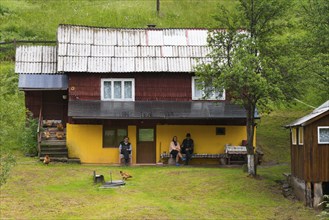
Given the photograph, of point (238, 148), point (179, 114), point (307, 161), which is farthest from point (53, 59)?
point (307, 161)

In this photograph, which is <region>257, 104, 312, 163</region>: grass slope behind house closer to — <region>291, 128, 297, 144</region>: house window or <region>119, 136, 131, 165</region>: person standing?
<region>291, 128, 297, 144</region>: house window

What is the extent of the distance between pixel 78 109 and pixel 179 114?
521 centimetres

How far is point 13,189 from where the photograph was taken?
25.5 meters

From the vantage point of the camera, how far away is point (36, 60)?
36.5 metres

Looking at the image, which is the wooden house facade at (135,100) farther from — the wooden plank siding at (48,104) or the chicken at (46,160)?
the chicken at (46,160)

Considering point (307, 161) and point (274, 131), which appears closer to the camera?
point (307, 161)

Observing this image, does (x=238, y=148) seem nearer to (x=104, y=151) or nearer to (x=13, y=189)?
(x=104, y=151)

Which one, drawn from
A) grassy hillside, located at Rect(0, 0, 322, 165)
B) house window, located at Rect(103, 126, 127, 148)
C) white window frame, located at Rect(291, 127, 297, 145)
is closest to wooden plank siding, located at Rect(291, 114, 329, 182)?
white window frame, located at Rect(291, 127, 297, 145)

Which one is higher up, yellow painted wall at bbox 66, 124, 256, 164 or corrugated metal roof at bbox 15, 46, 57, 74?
corrugated metal roof at bbox 15, 46, 57, 74

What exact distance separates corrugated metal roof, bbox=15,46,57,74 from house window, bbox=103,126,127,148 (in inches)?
191

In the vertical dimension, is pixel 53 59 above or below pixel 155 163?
above

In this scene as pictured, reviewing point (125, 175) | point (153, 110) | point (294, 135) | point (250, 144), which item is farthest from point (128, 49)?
point (294, 135)

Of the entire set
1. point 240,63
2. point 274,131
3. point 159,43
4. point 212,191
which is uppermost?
point 159,43

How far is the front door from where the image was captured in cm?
3403
